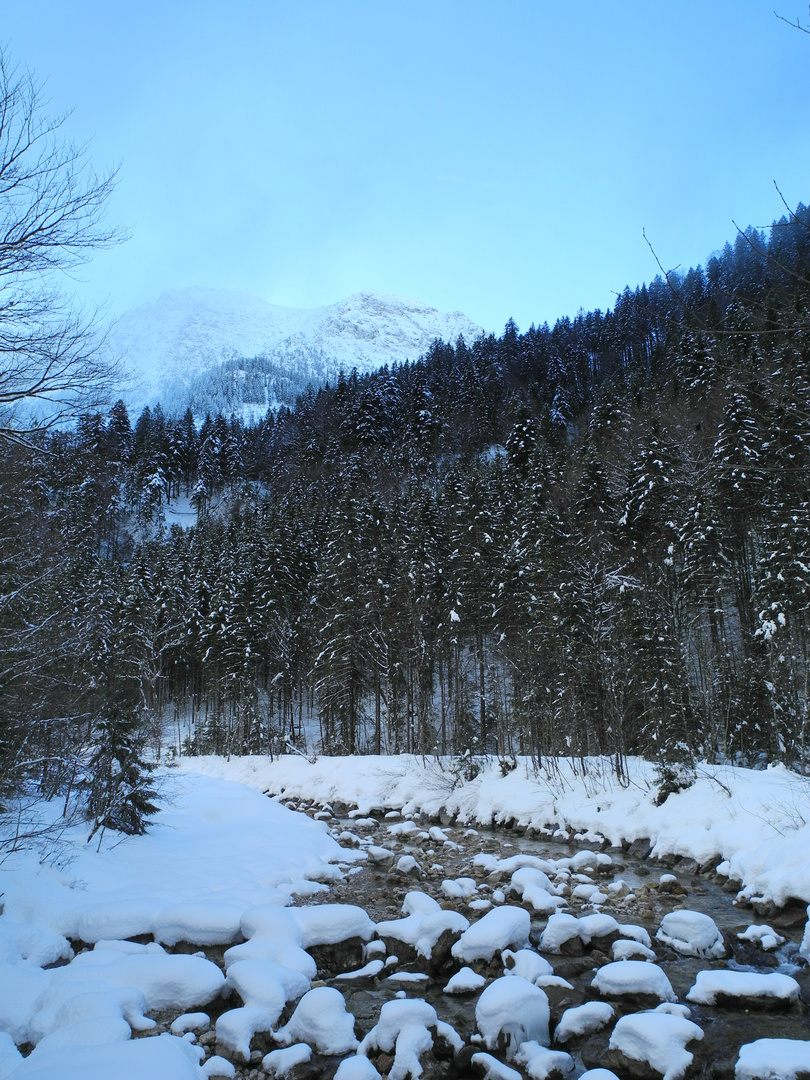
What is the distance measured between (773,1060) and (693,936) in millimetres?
3225

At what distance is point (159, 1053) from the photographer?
15.8 ft

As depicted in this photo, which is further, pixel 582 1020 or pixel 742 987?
pixel 742 987

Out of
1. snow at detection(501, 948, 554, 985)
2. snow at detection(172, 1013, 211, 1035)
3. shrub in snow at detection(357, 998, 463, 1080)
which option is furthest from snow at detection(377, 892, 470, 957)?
snow at detection(172, 1013, 211, 1035)

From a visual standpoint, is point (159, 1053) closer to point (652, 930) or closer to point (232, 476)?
point (652, 930)

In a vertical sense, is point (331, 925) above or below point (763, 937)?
above

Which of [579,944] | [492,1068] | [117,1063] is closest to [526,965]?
[579,944]

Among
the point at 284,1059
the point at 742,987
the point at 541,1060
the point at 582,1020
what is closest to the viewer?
the point at 541,1060

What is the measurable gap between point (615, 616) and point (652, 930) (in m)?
14.6

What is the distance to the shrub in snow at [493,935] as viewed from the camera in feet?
24.3

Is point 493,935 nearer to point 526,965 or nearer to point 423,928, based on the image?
point 526,965

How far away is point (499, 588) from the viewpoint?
31.2 meters

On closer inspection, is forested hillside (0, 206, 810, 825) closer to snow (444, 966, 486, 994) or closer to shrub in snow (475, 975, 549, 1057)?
shrub in snow (475, 975, 549, 1057)

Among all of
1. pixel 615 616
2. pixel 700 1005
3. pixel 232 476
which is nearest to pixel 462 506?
pixel 615 616

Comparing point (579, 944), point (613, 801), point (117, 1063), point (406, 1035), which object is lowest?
point (613, 801)
